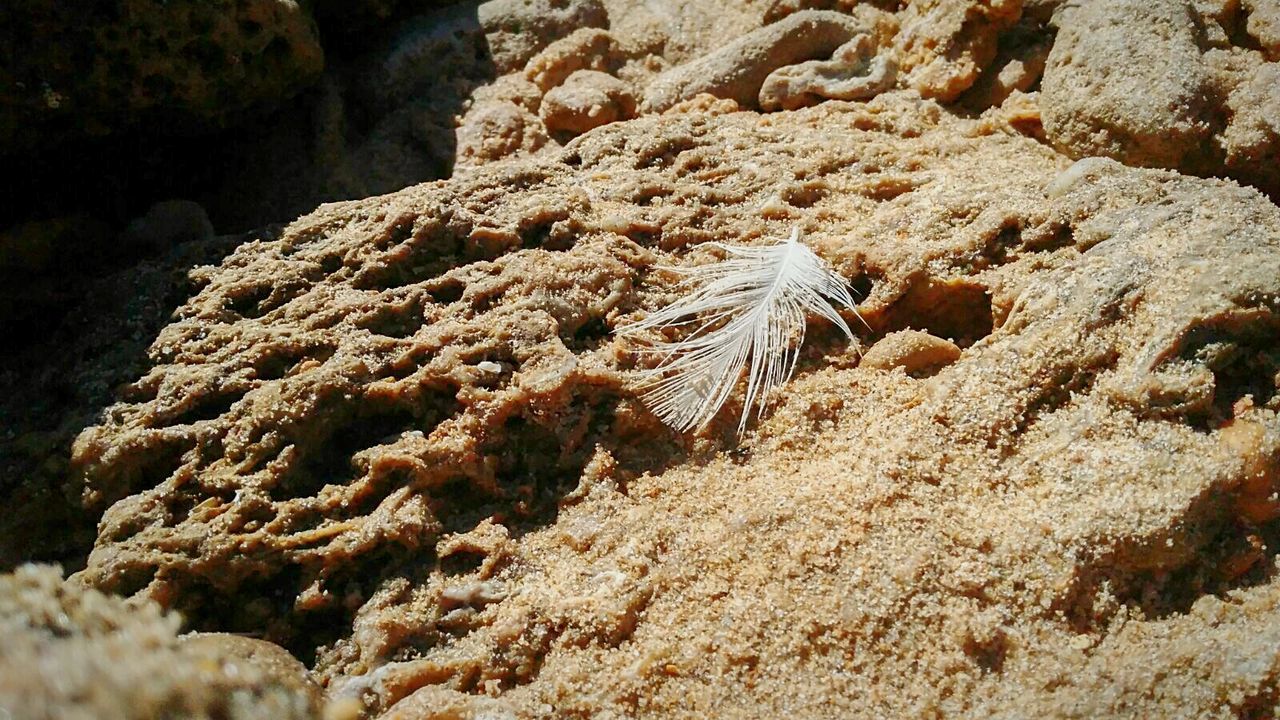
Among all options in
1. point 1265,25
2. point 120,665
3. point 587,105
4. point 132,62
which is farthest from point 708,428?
point 1265,25

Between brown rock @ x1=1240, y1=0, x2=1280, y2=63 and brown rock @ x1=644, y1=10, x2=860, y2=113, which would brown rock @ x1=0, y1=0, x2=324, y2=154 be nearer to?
brown rock @ x1=644, y1=10, x2=860, y2=113

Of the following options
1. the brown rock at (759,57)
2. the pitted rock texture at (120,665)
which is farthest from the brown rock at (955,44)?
the pitted rock texture at (120,665)

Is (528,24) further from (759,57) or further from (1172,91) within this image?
(1172,91)

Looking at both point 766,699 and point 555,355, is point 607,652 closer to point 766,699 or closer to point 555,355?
point 766,699

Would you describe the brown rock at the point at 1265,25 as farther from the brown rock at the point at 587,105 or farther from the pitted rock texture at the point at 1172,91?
the brown rock at the point at 587,105

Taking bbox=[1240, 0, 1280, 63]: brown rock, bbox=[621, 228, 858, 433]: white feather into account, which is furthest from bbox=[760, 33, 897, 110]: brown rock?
bbox=[1240, 0, 1280, 63]: brown rock
